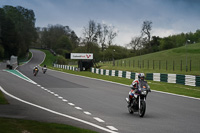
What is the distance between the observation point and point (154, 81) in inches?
1401

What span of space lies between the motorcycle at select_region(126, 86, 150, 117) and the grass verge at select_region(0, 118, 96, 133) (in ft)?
11.6

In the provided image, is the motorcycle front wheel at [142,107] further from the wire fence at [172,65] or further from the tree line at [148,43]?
the tree line at [148,43]

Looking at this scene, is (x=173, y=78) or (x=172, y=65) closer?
(x=173, y=78)

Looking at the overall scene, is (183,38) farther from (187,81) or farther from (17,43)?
(187,81)

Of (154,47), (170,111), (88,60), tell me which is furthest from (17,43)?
(170,111)

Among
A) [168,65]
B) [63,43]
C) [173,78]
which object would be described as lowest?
[173,78]

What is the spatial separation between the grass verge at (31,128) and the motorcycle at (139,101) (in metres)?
3.54

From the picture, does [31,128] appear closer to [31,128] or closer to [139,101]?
[31,128]

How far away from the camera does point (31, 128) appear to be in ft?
28.4

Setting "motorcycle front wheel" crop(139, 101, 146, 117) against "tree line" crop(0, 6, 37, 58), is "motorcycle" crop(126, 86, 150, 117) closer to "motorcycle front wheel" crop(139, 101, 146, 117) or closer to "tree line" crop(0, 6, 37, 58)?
"motorcycle front wheel" crop(139, 101, 146, 117)

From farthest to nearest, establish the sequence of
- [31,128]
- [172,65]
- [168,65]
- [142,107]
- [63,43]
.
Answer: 1. [63,43]
2. [168,65]
3. [172,65]
4. [142,107]
5. [31,128]

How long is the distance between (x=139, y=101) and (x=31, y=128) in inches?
181

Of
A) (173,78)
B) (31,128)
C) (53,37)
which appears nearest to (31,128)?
(31,128)

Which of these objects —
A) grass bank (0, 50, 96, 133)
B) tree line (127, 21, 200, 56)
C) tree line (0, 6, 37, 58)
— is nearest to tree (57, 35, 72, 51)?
tree line (0, 6, 37, 58)
